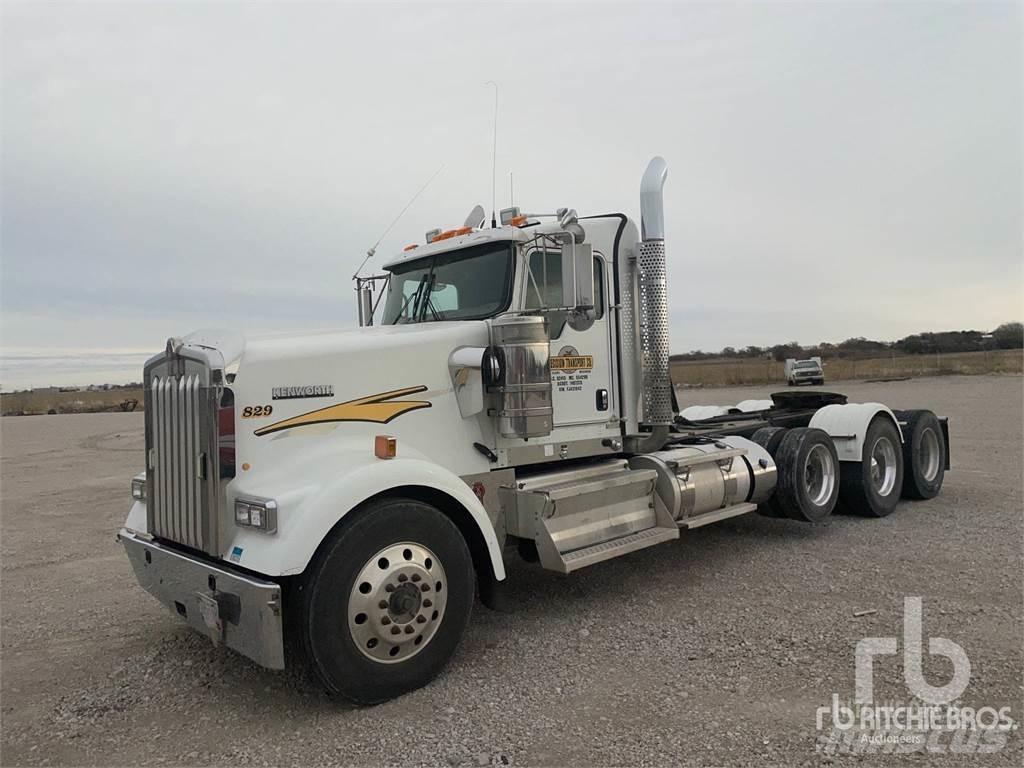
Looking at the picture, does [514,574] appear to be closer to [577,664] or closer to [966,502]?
[577,664]

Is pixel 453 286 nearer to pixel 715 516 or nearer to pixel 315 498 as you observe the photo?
pixel 315 498

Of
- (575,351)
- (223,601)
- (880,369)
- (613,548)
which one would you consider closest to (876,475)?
(613,548)

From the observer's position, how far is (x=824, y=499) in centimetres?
775

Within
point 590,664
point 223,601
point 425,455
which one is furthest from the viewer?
point 425,455

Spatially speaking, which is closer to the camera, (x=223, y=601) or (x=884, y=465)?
(x=223, y=601)

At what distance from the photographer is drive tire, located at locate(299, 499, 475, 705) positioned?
381cm

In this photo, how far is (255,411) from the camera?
4117 mm

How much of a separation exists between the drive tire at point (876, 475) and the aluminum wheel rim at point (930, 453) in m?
0.66

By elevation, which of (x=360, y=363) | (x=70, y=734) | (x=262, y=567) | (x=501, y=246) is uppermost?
(x=501, y=246)

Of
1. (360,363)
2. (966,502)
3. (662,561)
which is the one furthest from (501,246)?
(966,502)

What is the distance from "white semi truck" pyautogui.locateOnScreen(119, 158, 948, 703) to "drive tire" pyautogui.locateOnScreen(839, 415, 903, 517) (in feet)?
5.50

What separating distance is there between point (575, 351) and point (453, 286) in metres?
1.09

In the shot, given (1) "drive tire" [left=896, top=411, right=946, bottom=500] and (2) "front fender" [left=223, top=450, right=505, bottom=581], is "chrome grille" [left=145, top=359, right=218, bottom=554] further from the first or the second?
(1) "drive tire" [left=896, top=411, right=946, bottom=500]

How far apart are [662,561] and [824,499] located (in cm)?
221
